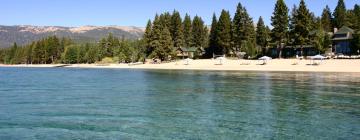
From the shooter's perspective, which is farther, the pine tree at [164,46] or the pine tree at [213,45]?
the pine tree at [164,46]

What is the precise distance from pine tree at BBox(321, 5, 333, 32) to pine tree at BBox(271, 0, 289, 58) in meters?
34.2

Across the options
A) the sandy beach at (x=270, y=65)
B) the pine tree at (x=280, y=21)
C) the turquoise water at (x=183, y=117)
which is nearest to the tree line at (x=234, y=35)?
the pine tree at (x=280, y=21)

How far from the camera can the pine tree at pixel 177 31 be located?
128 meters

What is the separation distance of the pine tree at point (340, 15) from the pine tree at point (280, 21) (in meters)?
37.8

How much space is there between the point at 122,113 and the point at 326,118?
1060 centimetres

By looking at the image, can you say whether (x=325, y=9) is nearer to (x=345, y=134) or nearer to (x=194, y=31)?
(x=194, y=31)

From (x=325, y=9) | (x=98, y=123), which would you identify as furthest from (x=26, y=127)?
(x=325, y=9)

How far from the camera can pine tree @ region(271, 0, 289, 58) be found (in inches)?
3760

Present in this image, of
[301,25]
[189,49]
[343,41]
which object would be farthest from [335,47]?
[189,49]

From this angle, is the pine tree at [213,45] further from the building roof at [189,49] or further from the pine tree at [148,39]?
the pine tree at [148,39]

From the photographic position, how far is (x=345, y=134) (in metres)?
18.1

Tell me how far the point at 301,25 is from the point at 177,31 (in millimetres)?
44009

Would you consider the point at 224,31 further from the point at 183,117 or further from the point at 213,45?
the point at 183,117

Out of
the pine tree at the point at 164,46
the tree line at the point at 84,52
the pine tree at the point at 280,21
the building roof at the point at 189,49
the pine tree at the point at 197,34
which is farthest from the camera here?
the tree line at the point at 84,52
